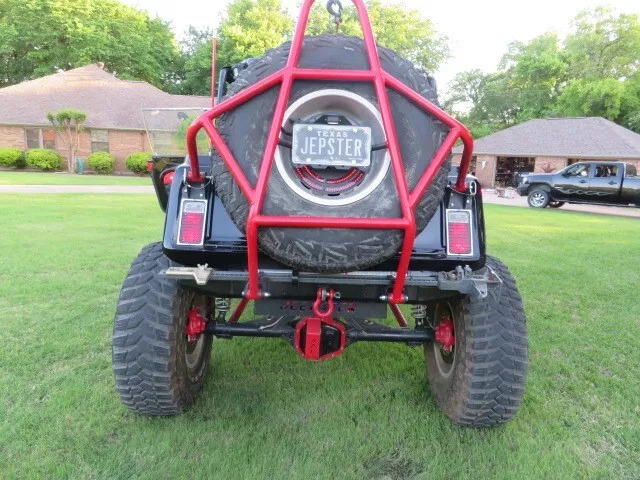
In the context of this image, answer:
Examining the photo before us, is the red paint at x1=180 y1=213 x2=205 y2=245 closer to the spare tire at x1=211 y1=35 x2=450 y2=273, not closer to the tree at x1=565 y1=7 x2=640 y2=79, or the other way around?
the spare tire at x1=211 y1=35 x2=450 y2=273

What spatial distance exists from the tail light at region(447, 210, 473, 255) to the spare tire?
1.27 feet

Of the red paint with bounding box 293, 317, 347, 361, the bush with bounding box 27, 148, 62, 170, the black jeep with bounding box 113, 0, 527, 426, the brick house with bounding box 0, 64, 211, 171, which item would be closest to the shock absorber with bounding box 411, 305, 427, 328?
the black jeep with bounding box 113, 0, 527, 426

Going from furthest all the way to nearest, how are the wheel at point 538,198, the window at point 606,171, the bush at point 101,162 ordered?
the bush at point 101,162 → the wheel at point 538,198 → the window at point 606,171

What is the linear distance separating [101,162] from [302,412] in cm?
2682

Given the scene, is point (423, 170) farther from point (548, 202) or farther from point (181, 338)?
point (548, 202)

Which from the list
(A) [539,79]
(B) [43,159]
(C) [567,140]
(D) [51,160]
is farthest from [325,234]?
(A) [539,79]

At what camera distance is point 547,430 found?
261 cm

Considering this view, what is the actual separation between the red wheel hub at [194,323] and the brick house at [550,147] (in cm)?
3003

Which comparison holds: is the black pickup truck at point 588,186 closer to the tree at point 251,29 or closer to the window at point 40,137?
the tree at point 251,29

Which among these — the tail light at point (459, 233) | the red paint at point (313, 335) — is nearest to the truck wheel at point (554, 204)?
the tail light at point (459, 233)

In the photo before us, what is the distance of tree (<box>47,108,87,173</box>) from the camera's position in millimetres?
25297

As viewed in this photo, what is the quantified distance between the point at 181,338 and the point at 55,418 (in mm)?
792

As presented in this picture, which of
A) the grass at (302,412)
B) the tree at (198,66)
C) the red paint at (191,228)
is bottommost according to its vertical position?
the grass at (302,412)

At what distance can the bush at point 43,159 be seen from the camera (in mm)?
25766
